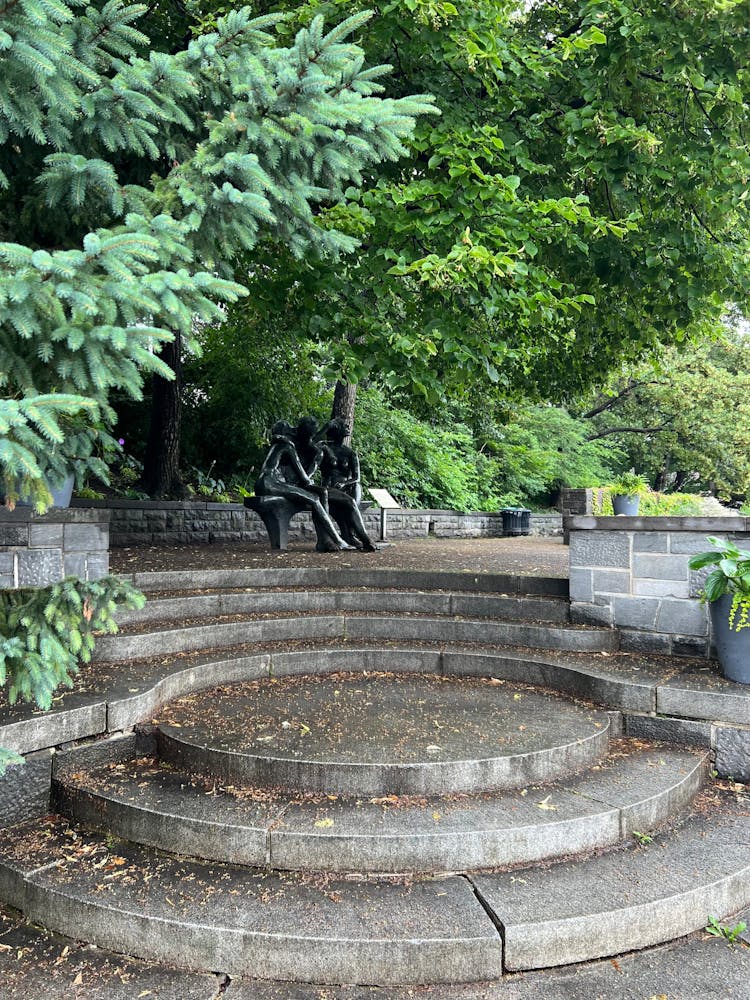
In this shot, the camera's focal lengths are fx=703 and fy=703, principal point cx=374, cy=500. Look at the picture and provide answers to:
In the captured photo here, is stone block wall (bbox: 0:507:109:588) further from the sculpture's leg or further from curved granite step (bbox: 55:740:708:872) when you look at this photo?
the sculpture's leg

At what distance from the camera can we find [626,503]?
9.45m

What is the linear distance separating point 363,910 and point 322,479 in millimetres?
6568

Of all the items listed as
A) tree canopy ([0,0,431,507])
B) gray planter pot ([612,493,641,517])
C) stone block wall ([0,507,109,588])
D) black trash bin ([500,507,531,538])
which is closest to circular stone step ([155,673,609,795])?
stone block wall ([0,507,109,588])

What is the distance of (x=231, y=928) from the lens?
2.14m

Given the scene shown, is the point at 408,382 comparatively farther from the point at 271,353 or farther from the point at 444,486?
the point at 444,486

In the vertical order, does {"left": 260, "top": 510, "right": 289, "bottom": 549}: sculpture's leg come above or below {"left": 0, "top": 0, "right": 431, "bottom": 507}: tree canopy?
below

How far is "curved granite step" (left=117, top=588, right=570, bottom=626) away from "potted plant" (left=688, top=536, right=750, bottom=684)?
1.28 metres

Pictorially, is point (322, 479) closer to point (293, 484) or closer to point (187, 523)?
point (293, 484)

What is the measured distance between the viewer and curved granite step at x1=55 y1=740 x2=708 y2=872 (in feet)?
8.27

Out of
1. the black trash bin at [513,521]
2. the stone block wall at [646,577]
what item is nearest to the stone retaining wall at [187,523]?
the black trash bin at [513,521]

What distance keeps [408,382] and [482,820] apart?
163 inches

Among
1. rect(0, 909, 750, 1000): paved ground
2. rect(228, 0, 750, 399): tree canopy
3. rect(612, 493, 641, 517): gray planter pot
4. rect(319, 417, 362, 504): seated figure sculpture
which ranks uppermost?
rect(228, 0, 750, 399): tree canopy

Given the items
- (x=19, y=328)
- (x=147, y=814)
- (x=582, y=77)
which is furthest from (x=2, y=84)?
(x=582, y=77)

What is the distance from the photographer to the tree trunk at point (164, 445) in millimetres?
10281
